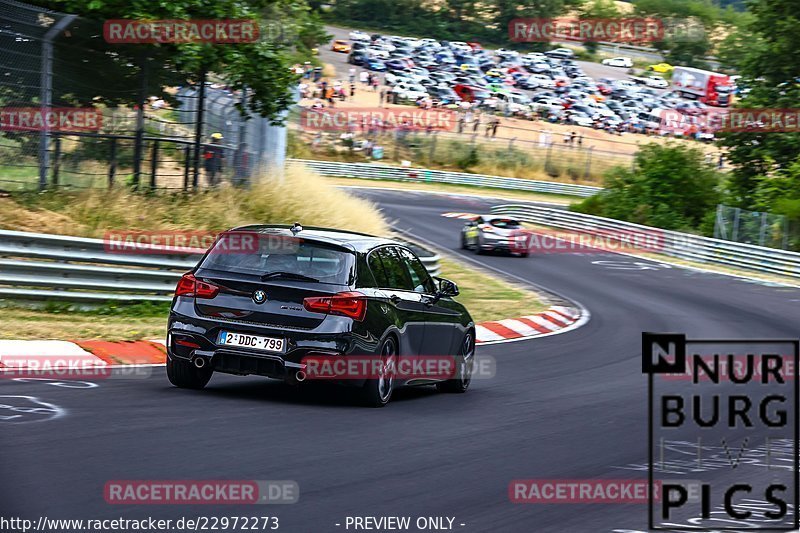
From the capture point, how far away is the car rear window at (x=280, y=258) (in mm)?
9453

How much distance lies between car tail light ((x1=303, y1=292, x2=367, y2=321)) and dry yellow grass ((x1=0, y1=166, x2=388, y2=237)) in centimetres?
704

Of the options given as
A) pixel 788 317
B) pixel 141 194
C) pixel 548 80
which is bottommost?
pixel 788 317

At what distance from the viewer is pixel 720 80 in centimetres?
8869

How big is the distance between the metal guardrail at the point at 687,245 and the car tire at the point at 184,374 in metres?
26.7

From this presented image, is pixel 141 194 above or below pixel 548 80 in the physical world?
below

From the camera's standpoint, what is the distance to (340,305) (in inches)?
368

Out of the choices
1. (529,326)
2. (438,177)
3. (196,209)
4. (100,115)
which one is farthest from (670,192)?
(100,115)

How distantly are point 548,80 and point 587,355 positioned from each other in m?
71.4

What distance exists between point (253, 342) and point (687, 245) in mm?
30211

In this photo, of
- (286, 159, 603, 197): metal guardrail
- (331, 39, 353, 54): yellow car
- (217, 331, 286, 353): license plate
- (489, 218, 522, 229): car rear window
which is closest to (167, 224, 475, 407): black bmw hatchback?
(217, 331, 286, 353): license plate

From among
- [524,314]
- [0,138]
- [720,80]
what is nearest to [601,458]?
[0,138]

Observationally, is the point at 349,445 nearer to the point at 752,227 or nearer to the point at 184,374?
the point at 184,374

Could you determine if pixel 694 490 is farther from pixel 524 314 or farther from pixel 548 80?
pixel 548 80

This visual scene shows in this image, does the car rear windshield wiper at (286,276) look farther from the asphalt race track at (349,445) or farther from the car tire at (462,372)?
the car tire at (462,372)
